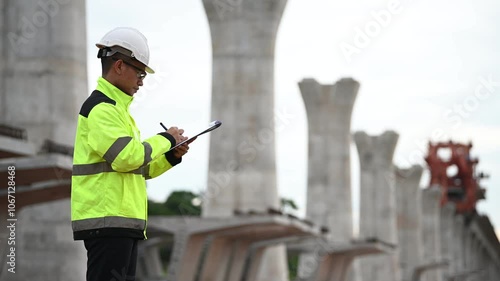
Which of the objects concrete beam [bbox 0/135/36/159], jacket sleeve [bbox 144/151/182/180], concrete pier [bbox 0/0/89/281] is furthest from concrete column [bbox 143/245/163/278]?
jacket sleeve [bbox 144/151/182/180]

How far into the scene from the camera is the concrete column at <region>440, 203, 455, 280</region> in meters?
115

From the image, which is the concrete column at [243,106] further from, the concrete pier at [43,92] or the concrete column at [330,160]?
the concrete column at [330,160]

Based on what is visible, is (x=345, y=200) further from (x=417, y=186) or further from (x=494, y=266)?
(x=494, y=266)

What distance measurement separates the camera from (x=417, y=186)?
9019 cm

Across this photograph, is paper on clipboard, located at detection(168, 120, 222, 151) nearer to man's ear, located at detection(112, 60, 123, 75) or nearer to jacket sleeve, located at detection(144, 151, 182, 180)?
jacket sleeve, located at detection(144, 151, 182, 180)

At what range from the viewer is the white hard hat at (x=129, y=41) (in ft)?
23.4

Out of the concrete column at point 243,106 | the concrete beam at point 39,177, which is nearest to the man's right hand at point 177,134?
the concrete beam at point 39,177

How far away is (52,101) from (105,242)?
69.6 ft

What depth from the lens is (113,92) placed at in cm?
718

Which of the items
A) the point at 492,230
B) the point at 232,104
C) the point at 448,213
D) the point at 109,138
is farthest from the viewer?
the point at 492,230

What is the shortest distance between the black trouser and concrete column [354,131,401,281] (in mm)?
67081

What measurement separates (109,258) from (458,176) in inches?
5194

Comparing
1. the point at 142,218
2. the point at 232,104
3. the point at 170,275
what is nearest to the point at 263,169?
the point at 232,104

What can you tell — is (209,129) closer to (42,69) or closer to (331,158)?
(42,69)
